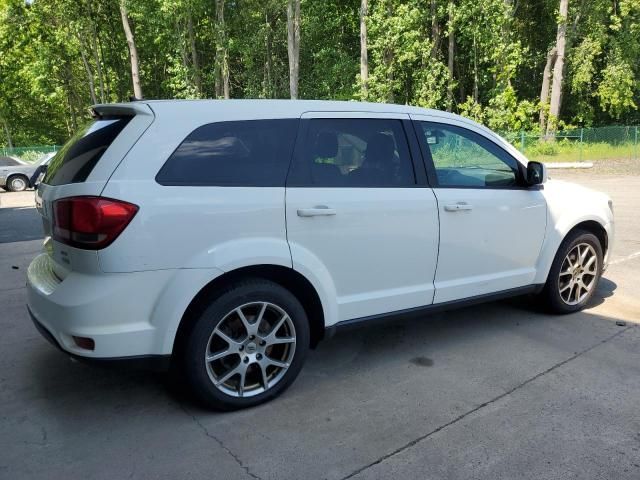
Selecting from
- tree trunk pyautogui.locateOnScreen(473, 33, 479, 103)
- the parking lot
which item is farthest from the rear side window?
tree trunk pyautogui.locateOnScreen(473, 33, 479, 103)

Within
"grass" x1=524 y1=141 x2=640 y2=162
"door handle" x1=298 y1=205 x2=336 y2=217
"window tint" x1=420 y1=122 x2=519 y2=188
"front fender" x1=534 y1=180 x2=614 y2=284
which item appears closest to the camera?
"door handle" x1=298 y1=205 x2=336 y2=217

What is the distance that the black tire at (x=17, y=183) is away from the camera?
20641 mm

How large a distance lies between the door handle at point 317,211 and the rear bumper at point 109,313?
84 cm

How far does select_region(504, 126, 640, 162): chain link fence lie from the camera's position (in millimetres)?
24906

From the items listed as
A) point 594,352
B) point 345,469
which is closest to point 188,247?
point 345,469

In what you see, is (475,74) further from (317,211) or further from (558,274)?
(317,211)

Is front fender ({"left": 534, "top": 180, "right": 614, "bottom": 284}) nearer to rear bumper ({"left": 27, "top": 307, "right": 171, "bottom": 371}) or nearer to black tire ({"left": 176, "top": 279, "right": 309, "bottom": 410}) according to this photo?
black tire ({"left": 176, "top": 279, "right": 309, "bottom": 410})

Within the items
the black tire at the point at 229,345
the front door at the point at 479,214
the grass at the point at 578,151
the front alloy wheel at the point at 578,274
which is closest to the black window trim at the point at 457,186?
the front door at the point at 479,214

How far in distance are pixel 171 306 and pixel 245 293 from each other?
413 mm

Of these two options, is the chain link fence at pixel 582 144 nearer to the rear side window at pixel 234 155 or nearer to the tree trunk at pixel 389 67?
the tree trunk at pixel 389 67

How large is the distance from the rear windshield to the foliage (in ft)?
77.8

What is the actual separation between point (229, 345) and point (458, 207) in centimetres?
185

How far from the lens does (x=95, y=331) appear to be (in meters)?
2.71

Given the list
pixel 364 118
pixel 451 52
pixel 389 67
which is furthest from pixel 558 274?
pixel 451 52
